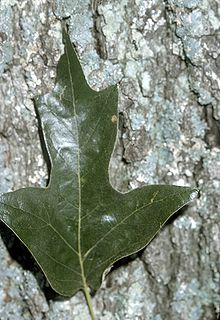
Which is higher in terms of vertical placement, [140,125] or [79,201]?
[140,125]

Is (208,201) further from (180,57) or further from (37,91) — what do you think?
(37,91)

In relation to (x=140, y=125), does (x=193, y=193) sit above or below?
below

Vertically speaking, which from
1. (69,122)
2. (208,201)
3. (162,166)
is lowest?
(208,201)

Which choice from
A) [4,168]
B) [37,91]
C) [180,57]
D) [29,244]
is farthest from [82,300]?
[180,57]
